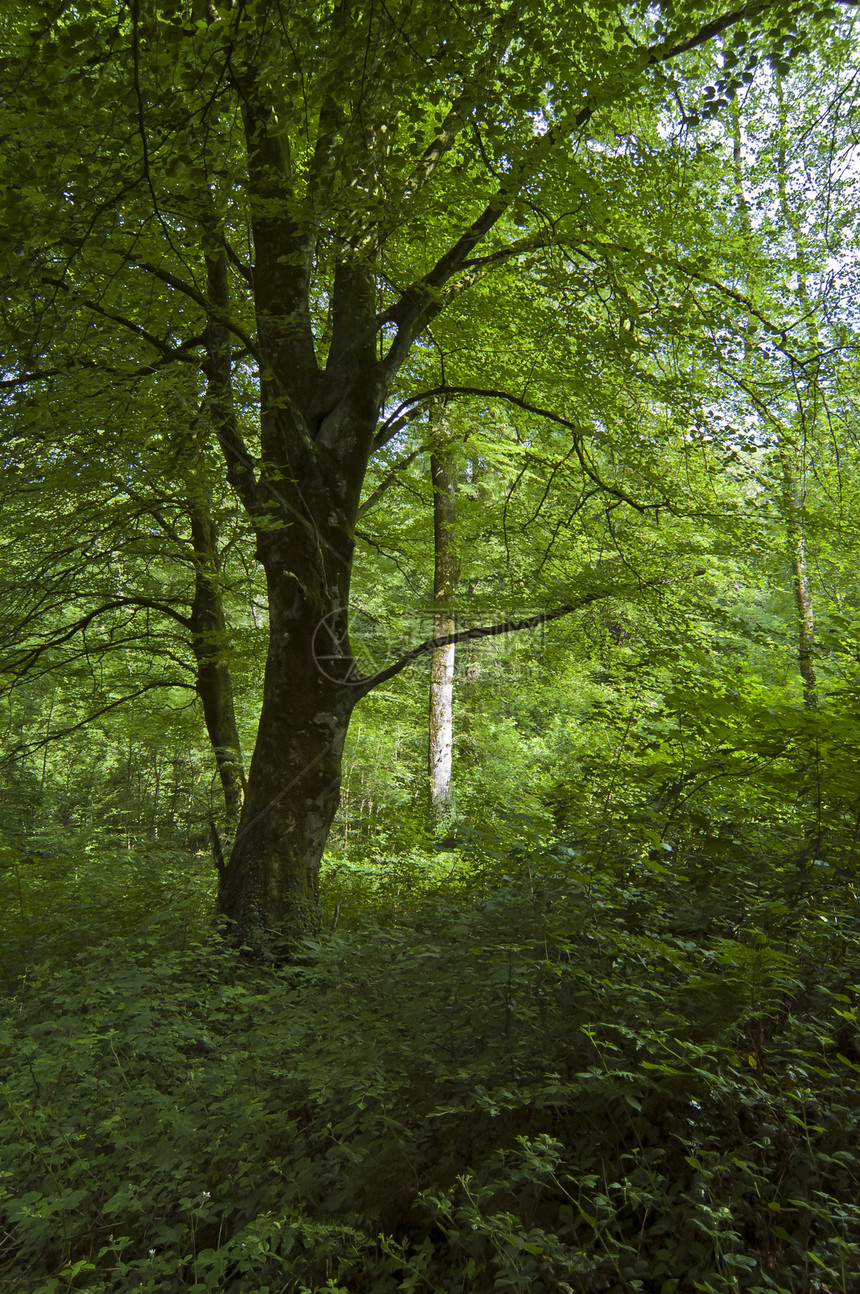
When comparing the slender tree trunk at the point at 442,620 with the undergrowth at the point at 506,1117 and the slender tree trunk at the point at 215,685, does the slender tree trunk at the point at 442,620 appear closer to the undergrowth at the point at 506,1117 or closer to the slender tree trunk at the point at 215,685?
the slender tree trunk at the point at 215,685

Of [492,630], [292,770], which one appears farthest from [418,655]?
[292,770]

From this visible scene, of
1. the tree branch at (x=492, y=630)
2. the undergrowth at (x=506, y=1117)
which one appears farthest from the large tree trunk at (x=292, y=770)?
the undergrowth at (x=506, y=1117)

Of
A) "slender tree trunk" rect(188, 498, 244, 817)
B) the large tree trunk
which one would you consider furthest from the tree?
"slender tree trunk" rect(188, 498, 244, 817)

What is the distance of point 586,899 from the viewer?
2957mm

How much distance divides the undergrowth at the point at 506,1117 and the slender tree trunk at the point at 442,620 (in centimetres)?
588

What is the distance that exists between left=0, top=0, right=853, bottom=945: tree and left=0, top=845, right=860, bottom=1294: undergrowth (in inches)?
78.1

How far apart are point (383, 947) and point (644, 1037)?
1783 millimetres

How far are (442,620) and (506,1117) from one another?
22.7 feet

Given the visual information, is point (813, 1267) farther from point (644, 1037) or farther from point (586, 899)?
point (586, 899)

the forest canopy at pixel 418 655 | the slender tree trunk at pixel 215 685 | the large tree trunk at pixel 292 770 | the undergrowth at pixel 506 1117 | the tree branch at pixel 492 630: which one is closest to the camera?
the undergrowth at pixel 506 1117

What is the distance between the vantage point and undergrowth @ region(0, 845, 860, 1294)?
6.57 feet

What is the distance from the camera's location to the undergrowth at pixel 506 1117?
6.57 ft

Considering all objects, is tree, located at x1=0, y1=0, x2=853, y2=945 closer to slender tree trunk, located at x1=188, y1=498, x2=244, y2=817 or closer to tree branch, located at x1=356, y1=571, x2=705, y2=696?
tree branch, located at x1=356, y1=571, x2=705, y2=696

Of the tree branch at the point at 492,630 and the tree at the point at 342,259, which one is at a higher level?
the tree at the point at 342,259
